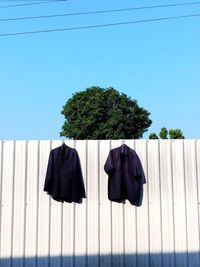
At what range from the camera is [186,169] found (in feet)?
18.7

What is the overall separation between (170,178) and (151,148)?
522 mm

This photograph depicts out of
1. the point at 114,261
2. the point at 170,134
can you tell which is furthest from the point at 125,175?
the point at 170,134

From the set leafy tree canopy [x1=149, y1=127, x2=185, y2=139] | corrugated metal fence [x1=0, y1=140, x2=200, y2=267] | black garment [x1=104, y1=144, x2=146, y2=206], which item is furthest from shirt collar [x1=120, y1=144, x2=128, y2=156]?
leafy tree canopy [x1=149, y1=127, x2=185, y2=139]

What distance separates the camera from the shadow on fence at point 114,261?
18.1 ft

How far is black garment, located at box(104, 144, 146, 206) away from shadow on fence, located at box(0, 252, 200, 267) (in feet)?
2.56

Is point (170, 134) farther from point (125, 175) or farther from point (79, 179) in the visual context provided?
point (79, 179)

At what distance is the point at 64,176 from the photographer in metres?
5.64

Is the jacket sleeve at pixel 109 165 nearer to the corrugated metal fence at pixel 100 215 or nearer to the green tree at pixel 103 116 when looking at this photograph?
the corrugated metal fence at pixel 100 215

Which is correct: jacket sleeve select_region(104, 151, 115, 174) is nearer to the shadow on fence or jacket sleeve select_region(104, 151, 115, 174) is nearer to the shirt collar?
the shirt collar

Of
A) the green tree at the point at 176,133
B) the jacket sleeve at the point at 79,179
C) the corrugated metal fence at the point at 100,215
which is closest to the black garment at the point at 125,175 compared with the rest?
the corrugated metal fence at the point at 100,215

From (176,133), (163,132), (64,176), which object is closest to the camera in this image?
(64,176)

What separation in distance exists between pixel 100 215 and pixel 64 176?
30.4 inches

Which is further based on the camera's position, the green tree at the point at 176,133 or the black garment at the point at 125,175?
the green tree at the point at 176,133

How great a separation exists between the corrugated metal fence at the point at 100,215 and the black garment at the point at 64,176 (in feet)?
0.34
